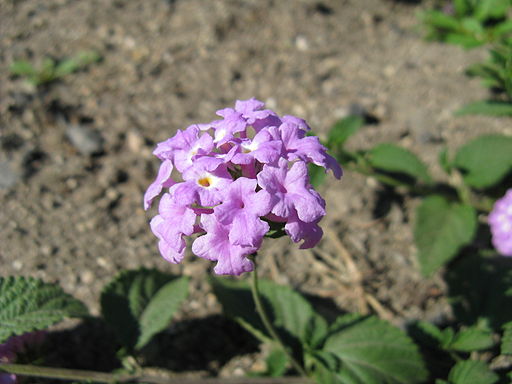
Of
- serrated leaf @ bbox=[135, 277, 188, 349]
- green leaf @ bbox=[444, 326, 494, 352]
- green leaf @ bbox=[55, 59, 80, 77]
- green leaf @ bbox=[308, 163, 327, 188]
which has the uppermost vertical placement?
green leaf @ bbox=[55, 59, 80, 77]

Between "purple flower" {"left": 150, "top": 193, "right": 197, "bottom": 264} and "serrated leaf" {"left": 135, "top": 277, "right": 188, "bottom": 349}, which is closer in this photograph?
"purple flower" {"left": 150, "top": 193, "right": 197, "bottom": 264}

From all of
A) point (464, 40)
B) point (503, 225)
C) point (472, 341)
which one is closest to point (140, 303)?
point (472, 341)

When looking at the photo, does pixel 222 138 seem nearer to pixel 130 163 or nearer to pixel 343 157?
pixel 343 157

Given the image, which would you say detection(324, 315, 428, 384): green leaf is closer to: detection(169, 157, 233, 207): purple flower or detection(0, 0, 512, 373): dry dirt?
detection(0, 0, 512, 373): dry dirt

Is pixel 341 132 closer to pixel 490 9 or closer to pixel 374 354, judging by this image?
pixel 374 354

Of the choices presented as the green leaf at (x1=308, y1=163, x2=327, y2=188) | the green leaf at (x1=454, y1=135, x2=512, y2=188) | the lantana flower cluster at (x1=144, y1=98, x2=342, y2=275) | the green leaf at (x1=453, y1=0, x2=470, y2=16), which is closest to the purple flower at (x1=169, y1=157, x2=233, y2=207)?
the lantana flower cluster at (x1=144, y1=98, x2=342, y2=275)

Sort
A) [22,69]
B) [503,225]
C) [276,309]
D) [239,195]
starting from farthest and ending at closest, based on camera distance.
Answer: [22,69], [503,225], [276,309], [239,195]
